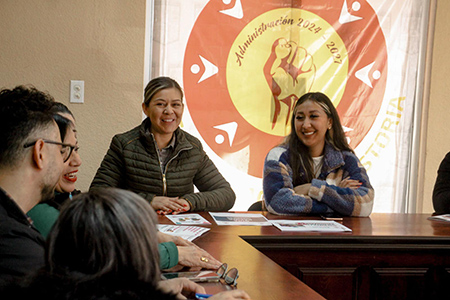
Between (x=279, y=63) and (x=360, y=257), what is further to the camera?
(x=279, y=63)

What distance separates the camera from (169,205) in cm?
243

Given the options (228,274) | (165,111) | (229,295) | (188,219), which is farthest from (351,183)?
(229,295)

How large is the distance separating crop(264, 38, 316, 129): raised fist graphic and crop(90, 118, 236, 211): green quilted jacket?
1194 millimetres

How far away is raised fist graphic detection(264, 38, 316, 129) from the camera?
373cm

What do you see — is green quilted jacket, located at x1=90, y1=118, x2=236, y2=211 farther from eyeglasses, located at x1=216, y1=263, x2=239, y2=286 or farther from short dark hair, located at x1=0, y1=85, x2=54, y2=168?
short dark hair, located at x1=0, y1=85, x2=54, y2=168

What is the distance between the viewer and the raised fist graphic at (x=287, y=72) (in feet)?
12.2

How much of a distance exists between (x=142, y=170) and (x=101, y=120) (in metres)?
0.90

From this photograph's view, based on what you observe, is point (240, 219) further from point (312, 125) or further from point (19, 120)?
point (19, 120)

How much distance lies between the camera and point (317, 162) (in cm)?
287

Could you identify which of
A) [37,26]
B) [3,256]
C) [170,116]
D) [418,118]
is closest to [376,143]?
[418,118]

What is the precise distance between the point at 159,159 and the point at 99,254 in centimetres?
192

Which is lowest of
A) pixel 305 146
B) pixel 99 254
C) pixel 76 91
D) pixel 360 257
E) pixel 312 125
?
pixel 360 257

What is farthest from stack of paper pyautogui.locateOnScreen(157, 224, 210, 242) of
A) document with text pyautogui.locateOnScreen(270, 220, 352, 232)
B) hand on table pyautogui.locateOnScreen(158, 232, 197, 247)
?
document with text pyautogui.locateOnScreen(270, 220, 352, 232)

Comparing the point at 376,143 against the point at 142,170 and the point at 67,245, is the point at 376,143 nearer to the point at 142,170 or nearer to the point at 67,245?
the point at 142,170
